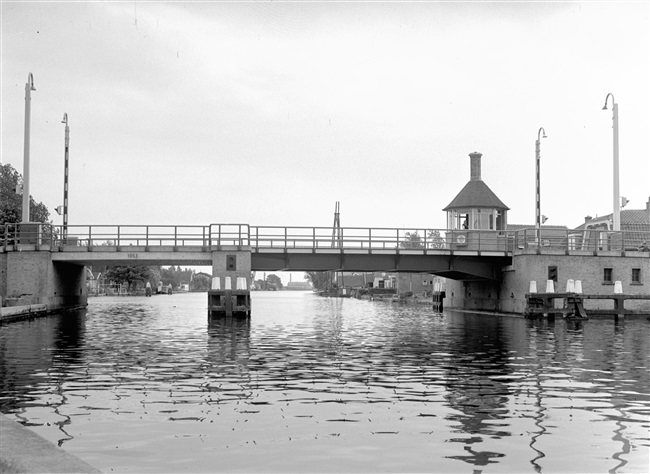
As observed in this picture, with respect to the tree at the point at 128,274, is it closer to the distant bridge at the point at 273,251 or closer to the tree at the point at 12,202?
the tree at the point at 12,202

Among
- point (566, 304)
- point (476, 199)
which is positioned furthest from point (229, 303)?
point (476, 199)

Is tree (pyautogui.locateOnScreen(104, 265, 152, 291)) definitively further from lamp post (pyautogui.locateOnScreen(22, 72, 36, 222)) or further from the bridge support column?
the bridge support column

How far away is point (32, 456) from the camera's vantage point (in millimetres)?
6445

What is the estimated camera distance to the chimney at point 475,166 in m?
67.8

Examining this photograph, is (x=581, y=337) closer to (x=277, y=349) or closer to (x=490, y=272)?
(x=277, y=349)

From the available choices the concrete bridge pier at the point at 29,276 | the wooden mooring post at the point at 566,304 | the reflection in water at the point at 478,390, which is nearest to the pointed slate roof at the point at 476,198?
the wooden mooring post at the point at 566,304

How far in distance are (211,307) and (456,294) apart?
86.0ft

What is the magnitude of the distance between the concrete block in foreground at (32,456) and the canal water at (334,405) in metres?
1.37

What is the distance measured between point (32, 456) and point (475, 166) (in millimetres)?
64591

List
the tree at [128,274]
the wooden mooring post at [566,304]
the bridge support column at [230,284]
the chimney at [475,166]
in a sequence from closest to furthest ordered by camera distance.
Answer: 1. the wooden mooring post at [566,304]
2. the bridge support column at [230,284]
3. the chimney at [475,166]
4. the tree at [128,274]

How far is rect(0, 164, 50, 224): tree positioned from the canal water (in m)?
55.3

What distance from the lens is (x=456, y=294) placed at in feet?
208

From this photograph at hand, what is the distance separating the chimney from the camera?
67.8 m

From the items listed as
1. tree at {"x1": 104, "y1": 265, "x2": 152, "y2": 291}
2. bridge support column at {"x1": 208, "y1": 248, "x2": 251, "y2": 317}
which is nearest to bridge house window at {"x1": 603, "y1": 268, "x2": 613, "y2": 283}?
bridge support column at {"x1": 208, "y1": 248, "x2": 251, "y2": 317}
